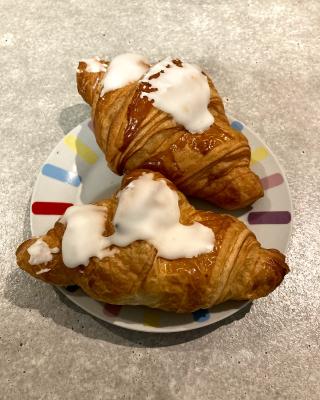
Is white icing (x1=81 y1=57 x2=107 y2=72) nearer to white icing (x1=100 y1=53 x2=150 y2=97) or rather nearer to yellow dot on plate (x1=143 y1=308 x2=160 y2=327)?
white icing (x1=100 y1=53 x2=150 y2=97)

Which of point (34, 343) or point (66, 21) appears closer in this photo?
point (34, 343)

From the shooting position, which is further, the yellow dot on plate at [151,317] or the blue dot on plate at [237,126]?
the blue dot on plate at [237,126]

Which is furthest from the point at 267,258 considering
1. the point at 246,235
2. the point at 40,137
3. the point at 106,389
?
the point at 40,137

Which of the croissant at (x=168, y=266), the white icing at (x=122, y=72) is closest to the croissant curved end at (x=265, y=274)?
the croissant at (x=168, y=266)

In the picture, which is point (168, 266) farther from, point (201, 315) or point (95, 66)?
point (95, 66)

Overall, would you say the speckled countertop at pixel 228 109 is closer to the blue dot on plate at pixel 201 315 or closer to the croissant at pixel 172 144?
the blue dot on plate at pixel 201 315

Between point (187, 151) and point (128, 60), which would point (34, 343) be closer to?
point (187, 151)

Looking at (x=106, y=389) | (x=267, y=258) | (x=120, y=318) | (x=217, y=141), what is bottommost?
(x=106, y=389)

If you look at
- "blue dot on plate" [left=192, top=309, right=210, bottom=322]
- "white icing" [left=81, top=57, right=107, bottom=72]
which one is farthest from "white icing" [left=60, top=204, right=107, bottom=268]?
"white icing" [left=81, top=57, right=107, bottom=72]
